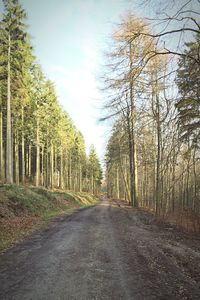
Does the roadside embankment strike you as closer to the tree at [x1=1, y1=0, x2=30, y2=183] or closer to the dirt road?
the dirt road

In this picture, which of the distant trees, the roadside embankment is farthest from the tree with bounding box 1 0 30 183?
the roadside embankment

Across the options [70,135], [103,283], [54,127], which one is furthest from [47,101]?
[103,283]

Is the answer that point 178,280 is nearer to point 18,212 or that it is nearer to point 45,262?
point 45,262

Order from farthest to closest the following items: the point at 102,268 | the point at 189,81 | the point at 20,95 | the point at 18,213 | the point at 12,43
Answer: the point at 20,95, the point at 12,43, the point at 18,213, the point at 189,81, the point at 102,268

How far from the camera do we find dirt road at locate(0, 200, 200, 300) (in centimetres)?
464

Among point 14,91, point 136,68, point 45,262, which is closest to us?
point 45,262

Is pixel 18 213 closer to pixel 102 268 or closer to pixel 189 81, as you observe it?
pixel 102 268

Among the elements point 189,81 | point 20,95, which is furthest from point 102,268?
point 20,95

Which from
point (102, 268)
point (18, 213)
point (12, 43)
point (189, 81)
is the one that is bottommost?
point (18, 213)

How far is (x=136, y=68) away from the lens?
7258 millimetres

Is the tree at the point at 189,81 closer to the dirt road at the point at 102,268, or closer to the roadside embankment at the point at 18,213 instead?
the dirt road at the point at 102,268

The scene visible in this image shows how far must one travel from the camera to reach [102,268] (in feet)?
19.3

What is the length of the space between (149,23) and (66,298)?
6407 millimetres

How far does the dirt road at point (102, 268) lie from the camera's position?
464 cm
